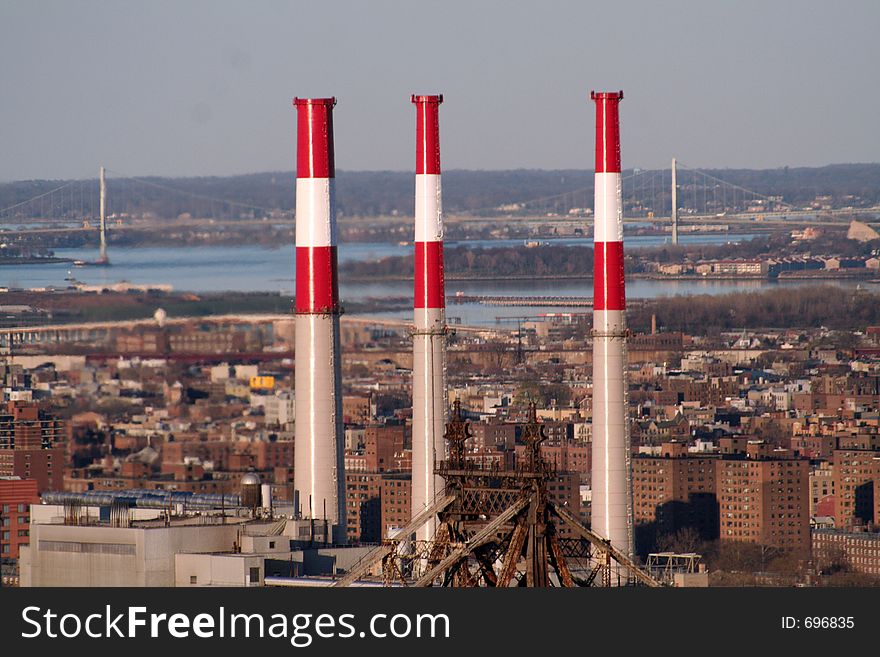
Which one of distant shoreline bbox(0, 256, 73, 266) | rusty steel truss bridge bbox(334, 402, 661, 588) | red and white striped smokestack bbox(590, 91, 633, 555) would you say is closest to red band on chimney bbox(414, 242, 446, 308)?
red and white striped smokestack bbox(590, 91, 633, 555)

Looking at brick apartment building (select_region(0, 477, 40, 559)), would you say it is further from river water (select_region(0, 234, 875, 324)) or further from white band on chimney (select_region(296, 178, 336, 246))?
white band on chimney (select_region(296, 178, 336, 246))

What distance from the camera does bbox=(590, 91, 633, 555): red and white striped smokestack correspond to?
151ft

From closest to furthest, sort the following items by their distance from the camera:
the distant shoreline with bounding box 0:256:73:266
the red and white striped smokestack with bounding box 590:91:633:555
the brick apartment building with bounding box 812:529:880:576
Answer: the red and white striped smokestack with bounding box 590:91:633:555, the distant shoreline with bounding box 0:256:73:266, the brick apartment building with bounding box 812:529:880:576

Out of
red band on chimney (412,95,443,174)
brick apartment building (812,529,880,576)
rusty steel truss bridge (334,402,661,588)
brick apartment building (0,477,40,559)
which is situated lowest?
brick apartment building (812,529,880,576)

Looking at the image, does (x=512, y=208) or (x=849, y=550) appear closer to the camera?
(x=849, y=550)

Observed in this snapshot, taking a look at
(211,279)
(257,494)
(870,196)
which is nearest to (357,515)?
(211,279)

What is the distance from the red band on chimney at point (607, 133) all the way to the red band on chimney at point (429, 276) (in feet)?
11.0

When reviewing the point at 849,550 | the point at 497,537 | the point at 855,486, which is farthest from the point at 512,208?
the point at 497,537

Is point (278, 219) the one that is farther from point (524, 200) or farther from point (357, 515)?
point (524, 200)

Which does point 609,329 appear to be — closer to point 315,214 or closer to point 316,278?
point 316,278

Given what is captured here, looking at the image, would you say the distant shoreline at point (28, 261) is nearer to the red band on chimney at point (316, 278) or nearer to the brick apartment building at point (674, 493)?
the brick apartment building at point (674, 493)

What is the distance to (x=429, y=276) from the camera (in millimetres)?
47719

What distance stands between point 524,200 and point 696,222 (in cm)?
1765

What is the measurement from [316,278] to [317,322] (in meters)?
0.78
